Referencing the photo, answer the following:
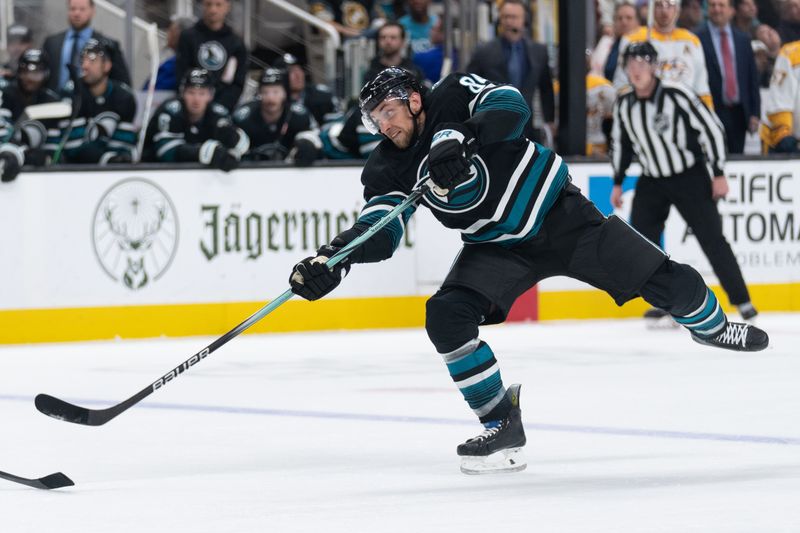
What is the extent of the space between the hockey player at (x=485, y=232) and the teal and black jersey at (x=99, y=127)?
13.0 ft

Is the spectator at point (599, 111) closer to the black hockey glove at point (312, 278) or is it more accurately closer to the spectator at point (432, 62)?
the spectator at point (432, 62)

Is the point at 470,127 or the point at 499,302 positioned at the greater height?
the point at 470,127

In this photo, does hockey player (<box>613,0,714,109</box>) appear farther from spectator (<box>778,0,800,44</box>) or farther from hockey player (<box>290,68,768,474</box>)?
hockey player (<box>290,68,768,474</box>)

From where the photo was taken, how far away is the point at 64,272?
7.40m

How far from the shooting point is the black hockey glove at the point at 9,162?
7230 mm

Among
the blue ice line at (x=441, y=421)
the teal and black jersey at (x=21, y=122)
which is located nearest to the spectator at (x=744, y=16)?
the teal and black jersey at (x=21, y=122)

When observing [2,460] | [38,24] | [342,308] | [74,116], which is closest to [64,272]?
[74,116]

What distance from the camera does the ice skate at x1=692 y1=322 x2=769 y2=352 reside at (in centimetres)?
424

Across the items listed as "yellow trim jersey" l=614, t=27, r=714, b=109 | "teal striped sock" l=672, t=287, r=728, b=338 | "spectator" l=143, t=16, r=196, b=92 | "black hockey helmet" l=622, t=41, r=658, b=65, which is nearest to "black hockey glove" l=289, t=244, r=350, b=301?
"teal striped sock" l=672, t=287, r=728, b=338

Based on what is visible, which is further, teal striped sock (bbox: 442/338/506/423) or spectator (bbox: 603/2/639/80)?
spectator (bbox: 603/2/639/80)

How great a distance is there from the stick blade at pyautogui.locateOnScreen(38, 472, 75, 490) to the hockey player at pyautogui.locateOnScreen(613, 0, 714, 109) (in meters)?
5.52

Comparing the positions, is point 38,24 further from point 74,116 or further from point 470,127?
point 470,127

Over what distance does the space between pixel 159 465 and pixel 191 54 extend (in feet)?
14.9

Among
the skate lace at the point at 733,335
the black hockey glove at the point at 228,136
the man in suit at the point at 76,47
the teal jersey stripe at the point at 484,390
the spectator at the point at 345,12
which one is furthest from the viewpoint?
the spectator at the point at 345,12
